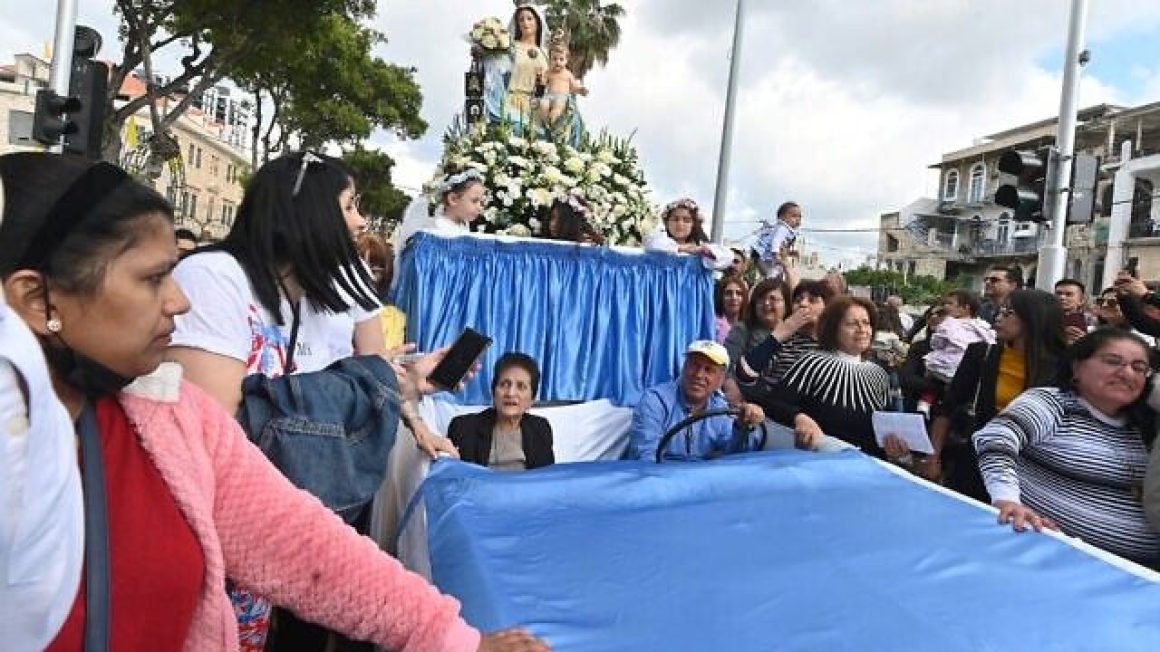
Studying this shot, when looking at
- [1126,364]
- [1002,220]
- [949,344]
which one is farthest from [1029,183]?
[1002,220]

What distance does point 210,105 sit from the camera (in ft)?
199

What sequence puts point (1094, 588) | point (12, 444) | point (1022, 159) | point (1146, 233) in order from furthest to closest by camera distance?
point (1146, 233)
point (1022, 159)
point (1094, 588)
point (12, 444)

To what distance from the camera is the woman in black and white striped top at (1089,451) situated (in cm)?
295

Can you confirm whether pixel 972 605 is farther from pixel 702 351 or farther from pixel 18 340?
pixel 702 351

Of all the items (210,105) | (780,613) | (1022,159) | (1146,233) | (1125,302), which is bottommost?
(780,613)

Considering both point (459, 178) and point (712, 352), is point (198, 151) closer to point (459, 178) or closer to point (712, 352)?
point (459, 178)

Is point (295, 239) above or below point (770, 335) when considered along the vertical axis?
above

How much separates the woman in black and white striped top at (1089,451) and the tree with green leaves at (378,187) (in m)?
27.5

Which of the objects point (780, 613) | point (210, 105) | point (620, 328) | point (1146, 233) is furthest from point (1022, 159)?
point (210, 105)

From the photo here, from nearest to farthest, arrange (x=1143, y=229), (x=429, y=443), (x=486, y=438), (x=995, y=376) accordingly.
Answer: (x=429, y=443) → (x=486, y=438) → (x=995, y=376) → (x=1143, y=229)

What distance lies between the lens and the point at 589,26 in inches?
976

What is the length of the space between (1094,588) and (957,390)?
2.88 m

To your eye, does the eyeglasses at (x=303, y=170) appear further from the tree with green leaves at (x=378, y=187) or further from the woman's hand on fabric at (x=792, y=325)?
the tree with green leaves at (x=378, y=187)

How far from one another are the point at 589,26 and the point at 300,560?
25235 mm
